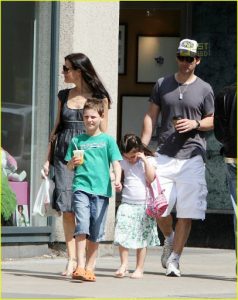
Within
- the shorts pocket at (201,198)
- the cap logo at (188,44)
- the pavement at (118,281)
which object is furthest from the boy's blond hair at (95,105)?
the pavement at (118,281)

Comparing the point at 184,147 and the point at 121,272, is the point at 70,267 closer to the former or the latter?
the point at 121,272

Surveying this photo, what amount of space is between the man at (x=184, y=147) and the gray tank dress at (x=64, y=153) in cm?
88

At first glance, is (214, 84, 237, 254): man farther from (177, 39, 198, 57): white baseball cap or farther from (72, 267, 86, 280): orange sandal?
(72, 267, 86, 280): orange sandal

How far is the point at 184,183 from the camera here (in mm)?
10844

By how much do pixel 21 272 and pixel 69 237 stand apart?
64 centimetres

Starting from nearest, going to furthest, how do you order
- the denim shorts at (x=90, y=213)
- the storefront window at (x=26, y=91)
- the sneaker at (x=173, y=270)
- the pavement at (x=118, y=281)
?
the pavement at (x=118, y=281) → the denim shorts at (x=90, y=213) → the sneaker at (x=173, y=270) → the storefront window at (x=26, y=91)

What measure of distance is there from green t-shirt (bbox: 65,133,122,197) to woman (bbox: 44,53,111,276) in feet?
1.17

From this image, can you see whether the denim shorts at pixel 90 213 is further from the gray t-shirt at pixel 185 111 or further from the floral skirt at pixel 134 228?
the gray t-shirt at pixel 185 111

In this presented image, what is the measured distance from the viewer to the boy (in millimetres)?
9992

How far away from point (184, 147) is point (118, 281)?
1477 millimetres

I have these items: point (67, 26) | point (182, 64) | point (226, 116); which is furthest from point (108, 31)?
point (226, 116)

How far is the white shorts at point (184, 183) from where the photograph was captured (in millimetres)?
10781

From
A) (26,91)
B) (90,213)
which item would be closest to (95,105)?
(90,213)

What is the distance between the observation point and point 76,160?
9.92 m
